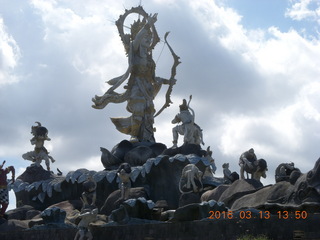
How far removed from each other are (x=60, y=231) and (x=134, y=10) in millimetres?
17301

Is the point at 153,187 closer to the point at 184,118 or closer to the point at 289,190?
the point at 184,118

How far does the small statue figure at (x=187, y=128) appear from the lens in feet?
102

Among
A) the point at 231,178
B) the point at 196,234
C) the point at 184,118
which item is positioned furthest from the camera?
the point at 184,118

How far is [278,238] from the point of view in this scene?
59.3 feet

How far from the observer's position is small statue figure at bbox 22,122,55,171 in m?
34.9

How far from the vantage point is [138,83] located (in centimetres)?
3581

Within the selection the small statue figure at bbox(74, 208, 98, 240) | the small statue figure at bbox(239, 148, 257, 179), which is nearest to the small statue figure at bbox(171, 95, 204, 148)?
the small statue figure at bbox(239, 148, 257, 179)

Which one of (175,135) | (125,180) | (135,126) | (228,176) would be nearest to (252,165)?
(228,176)

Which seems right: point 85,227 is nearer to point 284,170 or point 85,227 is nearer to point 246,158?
point 284,170

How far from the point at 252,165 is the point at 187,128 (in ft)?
13.2

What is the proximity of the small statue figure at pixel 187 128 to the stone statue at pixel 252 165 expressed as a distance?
316 cm

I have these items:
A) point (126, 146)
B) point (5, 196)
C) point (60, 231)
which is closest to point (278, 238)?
point (60, 231)

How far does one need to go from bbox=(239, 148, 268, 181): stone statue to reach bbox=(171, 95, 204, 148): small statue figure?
3163mm
